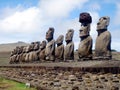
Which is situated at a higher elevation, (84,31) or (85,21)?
(85,21)

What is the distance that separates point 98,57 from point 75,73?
0.90 metres

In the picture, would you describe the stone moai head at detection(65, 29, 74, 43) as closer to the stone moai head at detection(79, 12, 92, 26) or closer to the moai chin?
the stone moai head at detection(79, 12, 92, 26)

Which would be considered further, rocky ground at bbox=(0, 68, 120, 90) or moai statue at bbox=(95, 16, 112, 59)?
moai statue at bbox=(95, 16, 112, 59)

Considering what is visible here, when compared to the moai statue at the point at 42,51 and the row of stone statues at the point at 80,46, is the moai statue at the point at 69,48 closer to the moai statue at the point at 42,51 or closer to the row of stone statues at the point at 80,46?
the row of stone statues at the point at 80,46

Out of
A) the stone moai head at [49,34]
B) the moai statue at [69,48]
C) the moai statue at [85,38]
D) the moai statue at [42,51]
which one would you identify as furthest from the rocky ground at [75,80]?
the moai statue at [42,51]

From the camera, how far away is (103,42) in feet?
35.9

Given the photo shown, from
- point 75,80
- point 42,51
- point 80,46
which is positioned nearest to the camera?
point 75,80

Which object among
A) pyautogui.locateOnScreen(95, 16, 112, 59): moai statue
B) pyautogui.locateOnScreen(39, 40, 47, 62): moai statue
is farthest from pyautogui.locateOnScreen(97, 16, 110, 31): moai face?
pyautogui.locateOnScreen(39, 40, 47, 62): moai statue

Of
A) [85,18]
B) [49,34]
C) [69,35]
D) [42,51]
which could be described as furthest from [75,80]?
[42,51]

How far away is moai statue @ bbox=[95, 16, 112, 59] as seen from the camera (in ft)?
35.6

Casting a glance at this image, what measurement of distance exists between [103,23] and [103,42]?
0.68 metres

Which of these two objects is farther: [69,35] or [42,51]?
[42,51]

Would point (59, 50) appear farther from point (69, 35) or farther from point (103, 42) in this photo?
point (103, 42)

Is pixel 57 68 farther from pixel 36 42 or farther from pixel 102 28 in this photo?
pixel 36 42
